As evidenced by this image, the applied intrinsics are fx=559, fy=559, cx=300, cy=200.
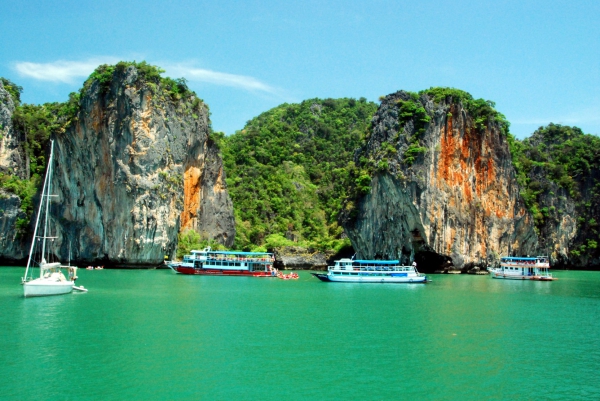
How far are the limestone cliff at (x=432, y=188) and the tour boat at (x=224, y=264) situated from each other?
11898mm

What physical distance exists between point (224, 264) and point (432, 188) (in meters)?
24.6

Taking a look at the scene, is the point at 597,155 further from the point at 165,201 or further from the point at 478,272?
the point at 165,201

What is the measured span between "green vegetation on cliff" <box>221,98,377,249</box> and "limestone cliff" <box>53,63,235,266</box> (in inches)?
710

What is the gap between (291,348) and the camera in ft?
68.6

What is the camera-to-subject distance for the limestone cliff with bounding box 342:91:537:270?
62188 mm

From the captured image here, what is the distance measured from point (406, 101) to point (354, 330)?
144 feet

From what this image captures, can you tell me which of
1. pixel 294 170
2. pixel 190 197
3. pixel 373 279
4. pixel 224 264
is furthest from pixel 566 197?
pixel 190 197

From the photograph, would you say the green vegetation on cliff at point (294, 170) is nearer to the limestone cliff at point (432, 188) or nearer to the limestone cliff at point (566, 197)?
the limestone cliff at point (432, 188)

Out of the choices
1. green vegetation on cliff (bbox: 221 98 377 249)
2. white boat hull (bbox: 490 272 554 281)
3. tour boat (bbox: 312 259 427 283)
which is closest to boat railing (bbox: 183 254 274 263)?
tour boat (bbox: 312 259 427 283)

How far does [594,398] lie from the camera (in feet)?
53.2

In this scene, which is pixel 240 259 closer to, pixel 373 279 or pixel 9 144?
pixel 373 279

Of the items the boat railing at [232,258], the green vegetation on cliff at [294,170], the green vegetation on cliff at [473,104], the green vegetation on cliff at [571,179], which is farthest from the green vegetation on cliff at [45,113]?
the green vegetation on cliff at [571,179]

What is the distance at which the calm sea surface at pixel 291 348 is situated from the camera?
16.3m

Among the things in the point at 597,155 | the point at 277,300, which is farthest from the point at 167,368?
the point at 597,155
